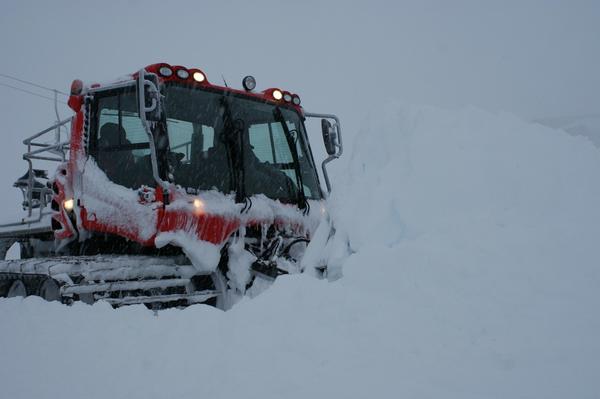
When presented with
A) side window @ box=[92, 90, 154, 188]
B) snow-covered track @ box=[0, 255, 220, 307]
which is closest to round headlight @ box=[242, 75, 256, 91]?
side window @ box=[92, 90, 154, 188]

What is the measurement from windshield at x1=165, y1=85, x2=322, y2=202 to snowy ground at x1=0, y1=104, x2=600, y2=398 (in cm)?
161

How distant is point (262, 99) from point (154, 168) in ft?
5.27

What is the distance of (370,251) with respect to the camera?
3.15 meters

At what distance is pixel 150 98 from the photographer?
418 cm

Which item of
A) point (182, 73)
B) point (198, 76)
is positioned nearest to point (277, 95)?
point (198, 76)

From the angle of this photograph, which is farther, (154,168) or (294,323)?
(154,168)

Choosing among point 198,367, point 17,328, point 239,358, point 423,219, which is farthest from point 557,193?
point 17,328

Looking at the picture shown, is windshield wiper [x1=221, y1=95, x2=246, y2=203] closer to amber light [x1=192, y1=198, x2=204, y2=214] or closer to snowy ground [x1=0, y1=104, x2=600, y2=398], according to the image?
→ amber light [x1=192, y1=198, x2=204, y2=214]

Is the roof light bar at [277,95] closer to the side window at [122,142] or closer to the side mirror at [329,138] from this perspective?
the side mirror at [329,138]

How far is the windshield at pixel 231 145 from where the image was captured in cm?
486

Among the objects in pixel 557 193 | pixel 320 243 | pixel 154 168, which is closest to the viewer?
pixel 557 193

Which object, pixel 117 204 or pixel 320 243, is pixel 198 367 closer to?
pixel 320 243

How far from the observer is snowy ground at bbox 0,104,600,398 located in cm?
214

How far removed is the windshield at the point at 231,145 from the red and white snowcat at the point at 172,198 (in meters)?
0.01
